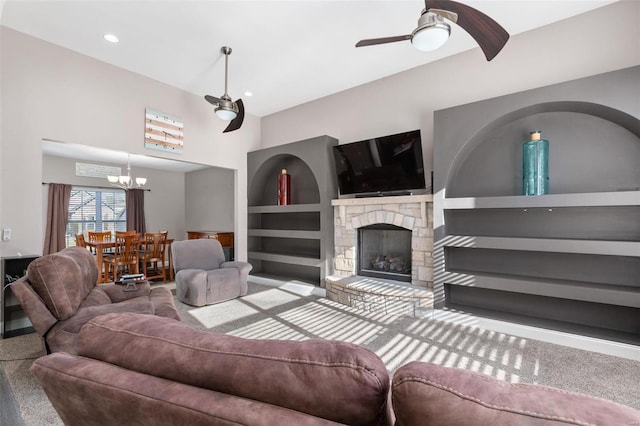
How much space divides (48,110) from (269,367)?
4.24 metres

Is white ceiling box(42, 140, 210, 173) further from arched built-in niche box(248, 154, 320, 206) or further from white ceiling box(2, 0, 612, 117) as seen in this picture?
white ceiling box(2, 0, 612, 117)

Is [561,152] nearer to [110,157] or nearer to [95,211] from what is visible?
[110,157]

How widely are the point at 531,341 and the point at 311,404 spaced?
3.02 meters

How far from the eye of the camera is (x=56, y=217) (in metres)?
6.47

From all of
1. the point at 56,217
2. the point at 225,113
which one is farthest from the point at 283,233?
the point at 56,217

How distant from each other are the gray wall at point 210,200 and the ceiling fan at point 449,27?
5618 mm

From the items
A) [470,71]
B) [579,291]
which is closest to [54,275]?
[579,291]

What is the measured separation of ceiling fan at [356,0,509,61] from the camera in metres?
1.99

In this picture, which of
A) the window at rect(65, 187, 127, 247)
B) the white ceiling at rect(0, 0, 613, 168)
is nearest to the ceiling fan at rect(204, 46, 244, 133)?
the white ceiling at rect(0, 0, 613, 168)

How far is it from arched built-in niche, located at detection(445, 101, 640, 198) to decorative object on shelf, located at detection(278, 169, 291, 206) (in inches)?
107

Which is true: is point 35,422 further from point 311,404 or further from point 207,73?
point 207,73

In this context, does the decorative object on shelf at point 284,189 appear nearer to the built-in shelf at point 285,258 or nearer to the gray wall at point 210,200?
the built-in shelf at point 285,258

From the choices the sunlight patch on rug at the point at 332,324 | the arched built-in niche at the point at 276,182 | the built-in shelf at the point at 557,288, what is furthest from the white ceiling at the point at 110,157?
the built-in shelf at the point at 557,288

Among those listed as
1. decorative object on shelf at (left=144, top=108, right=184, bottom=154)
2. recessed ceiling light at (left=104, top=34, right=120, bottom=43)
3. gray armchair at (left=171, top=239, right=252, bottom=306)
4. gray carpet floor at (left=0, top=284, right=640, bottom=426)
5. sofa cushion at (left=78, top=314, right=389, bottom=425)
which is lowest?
gray carpet floor at (left=0, top=284, right=640, bottom=426)
